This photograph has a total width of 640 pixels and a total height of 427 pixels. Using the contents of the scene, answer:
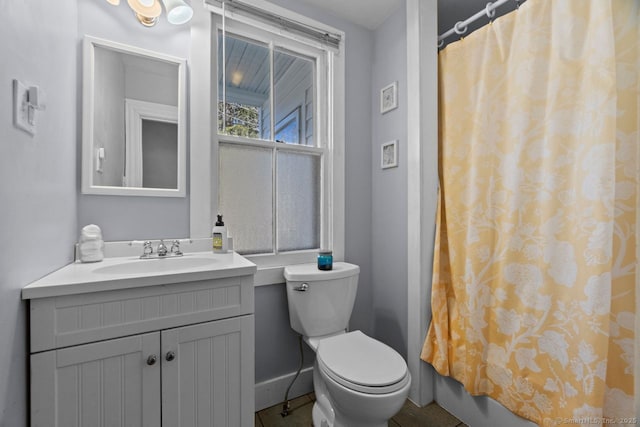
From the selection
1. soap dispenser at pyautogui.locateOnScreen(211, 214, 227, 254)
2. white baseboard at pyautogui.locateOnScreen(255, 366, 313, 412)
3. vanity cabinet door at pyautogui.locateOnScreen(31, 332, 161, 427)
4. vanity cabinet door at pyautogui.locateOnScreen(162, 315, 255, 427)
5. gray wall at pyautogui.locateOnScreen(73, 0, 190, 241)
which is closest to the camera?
vanity cabinet door at pyautogui.locateOnScreen(31, 332, 161, 427)

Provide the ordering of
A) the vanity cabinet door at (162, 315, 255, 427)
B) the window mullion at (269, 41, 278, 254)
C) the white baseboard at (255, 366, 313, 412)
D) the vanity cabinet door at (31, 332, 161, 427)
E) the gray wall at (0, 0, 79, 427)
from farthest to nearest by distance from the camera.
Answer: the window mullion at (269, 41, 278, 254) < the white baseboard at (255, 366, 313, 412) < the vanity cabinet door at (162, 315, 255, 427) < the vanity cabinet door at (31, 332, 161, 427) < the gray wall at (0, 0, 79, 427)

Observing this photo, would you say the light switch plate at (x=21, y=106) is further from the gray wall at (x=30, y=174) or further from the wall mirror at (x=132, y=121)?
the wall mirror at (x=132, y=121)

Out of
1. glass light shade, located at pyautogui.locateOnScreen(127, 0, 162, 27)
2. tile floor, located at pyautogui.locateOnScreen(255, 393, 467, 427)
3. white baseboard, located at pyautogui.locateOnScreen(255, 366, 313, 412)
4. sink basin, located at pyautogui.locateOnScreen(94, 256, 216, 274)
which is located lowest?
tile floor, located at pyautogui.locateOnScreen(255, 393, 467, 427)

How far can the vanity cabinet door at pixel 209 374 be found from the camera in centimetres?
92

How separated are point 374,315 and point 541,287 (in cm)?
102

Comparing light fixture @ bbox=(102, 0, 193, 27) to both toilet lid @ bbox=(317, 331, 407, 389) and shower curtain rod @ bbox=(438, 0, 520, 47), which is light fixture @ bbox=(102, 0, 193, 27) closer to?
shower curtain rod @ bbox=(438, 0, 520, 47)

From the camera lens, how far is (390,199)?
1758 millimetres

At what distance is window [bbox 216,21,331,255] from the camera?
154 centimetres

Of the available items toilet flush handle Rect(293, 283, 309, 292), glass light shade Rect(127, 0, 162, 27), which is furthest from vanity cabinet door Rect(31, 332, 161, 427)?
glass light shade Rect(127, 0, 162, 27)

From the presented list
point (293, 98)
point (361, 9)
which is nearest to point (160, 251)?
point (293, 98)

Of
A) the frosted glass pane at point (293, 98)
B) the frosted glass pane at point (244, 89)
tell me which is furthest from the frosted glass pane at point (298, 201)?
the frosted glass pane at point (244, 89)

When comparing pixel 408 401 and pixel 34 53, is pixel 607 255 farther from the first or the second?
pixel 34 53

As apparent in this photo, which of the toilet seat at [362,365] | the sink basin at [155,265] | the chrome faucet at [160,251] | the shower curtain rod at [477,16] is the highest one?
the shower curtain rod at [477,16]

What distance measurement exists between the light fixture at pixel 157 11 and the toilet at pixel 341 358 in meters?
1.33
